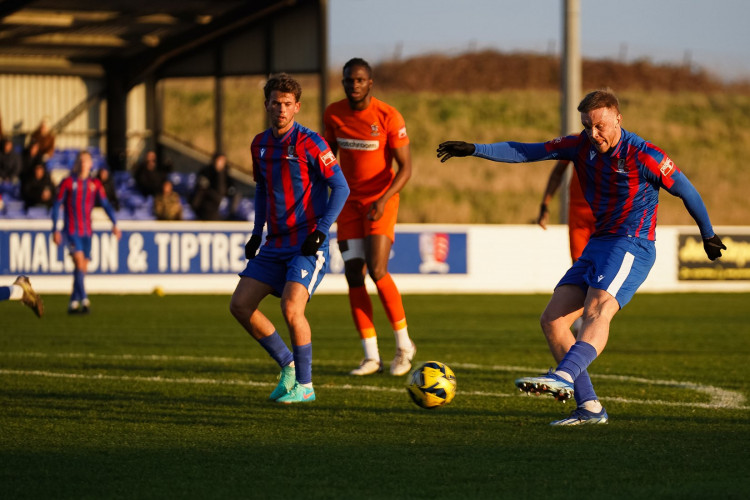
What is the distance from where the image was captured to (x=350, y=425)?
20.6 feet

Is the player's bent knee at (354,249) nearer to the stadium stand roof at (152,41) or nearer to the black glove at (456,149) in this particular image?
the black glove at (456,149)

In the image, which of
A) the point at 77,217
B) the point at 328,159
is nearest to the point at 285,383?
the point at 328,159

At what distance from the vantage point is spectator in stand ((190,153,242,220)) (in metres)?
23.4

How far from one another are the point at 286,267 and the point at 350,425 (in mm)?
1211

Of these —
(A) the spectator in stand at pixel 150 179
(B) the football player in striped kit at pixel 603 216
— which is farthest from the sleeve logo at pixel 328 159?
(A) the spectator in stand at pixel 150 179

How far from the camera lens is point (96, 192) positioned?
14.4 meters

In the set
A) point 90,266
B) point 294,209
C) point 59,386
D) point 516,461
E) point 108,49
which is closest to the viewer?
point 516,461

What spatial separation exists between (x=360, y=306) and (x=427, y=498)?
4397 mm

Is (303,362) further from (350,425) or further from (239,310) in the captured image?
(350,425)

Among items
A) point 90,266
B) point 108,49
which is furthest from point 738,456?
point 108,49

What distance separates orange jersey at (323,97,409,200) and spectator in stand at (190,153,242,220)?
48.4ft

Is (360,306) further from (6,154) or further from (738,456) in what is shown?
(6,154)

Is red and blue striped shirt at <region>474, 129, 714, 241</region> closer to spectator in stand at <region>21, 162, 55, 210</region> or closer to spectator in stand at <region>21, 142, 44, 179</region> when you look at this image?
spectator in stand at <region>21, 162, 55, 210</region>

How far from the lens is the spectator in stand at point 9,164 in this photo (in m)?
24.0
